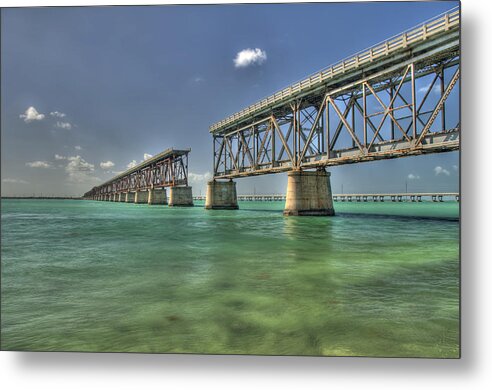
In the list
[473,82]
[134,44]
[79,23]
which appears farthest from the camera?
[134,44]

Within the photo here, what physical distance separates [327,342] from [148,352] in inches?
109

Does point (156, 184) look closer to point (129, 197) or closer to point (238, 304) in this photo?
point (129, 197)

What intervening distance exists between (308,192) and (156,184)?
2663 inches

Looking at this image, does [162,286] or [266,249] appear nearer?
[162,286]

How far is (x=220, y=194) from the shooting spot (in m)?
57.8

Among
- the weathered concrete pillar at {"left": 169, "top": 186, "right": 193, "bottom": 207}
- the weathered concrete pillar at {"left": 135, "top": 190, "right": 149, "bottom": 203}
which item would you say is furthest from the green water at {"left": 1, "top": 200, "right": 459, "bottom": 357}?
the weathered concrete pillar at {"left": 135, "top": 190, "right": 149, "bottom": 203}

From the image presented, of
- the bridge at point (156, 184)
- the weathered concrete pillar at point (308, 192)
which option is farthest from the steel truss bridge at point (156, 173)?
the weathered concrete pillar at point (308, 192)

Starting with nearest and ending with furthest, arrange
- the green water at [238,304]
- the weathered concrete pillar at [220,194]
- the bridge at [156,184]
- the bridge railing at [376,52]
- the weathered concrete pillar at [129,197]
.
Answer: the green water at [238,304], the bridge railing at [376,52], the weathered concrete pillar at [220,194], the bridge at [156,184], the weathered concrete pillar at [129,197]

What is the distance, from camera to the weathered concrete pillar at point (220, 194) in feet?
188

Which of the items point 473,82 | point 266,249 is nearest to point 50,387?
point 473,82

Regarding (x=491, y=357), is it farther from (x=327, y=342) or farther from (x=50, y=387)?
(x=50, y=387)

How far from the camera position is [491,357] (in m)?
5.41

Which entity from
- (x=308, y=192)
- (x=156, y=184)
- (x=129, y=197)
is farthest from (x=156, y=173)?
(x=308, y=192)

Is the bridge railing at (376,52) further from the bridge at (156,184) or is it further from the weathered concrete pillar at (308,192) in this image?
the bridge at (156,184)
